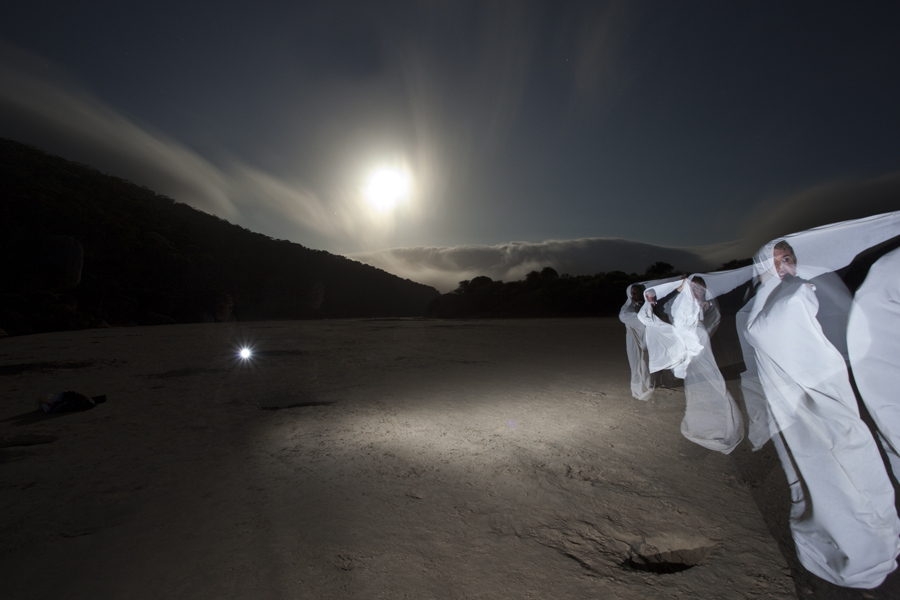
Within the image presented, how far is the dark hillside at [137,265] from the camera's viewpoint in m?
21.7

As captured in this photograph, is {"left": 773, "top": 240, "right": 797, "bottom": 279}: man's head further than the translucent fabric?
Yes

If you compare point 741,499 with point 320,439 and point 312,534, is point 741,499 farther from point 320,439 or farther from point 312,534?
point 320,439

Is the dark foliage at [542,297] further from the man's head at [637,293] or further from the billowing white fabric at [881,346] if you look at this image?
the billowing white fabric at [881,346]

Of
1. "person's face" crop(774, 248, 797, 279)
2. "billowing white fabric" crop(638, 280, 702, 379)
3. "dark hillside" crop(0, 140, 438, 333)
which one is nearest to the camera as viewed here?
"person's face" crop(774, 248, 797, 279)

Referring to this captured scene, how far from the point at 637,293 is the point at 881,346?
4482mm

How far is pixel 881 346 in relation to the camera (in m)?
2.10

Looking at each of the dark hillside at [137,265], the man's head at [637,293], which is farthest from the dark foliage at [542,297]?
the man's head at [637,293]

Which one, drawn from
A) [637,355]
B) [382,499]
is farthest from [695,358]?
[382,499]

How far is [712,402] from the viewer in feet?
15.2

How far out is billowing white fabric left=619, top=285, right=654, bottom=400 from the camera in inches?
245

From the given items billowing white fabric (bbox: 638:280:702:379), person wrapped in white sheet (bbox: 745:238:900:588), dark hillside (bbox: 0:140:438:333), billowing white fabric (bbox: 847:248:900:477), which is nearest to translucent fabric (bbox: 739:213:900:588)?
person wrapped in white sheet (bbox: 745:238:900:588)

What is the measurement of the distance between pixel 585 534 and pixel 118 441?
5037 millimetres

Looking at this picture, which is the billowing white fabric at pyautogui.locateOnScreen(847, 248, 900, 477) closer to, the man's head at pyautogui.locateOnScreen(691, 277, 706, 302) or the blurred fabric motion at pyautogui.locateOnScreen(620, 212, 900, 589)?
the blurred fabric motion at pyautogui.locateOnScreen(620, 212, 900, 589)

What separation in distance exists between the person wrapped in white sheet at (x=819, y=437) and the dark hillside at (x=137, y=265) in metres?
25.1
